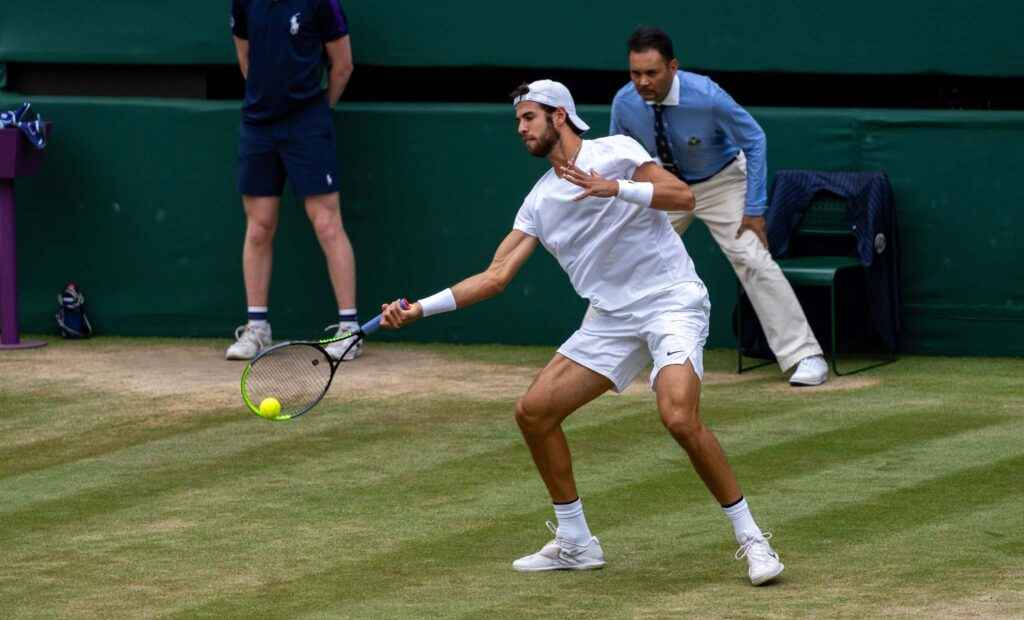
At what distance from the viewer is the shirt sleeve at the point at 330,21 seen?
472 inches

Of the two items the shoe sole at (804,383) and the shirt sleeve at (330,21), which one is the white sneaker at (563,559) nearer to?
the shoe sole at (804,383)

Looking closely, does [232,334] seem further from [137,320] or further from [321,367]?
[321,367]

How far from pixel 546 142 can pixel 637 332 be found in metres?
0.78

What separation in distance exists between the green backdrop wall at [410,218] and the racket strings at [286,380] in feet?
13.2

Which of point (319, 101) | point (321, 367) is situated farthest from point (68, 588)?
point (319, 101)

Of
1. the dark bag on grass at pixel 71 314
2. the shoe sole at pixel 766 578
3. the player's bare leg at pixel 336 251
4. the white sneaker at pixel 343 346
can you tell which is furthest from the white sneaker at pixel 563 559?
the dark bag on grass at pixel 71 314

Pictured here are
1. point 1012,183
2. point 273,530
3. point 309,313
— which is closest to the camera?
point 273,530

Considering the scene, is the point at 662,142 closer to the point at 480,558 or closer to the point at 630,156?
the point at 630,156

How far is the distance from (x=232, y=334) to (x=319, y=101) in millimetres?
1769

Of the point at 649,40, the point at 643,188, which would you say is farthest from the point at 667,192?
the point at 649,40

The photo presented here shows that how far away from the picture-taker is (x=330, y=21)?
12.0 m

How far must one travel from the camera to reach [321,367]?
33.9 ft

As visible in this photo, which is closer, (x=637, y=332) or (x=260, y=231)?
(x=637, y=332)

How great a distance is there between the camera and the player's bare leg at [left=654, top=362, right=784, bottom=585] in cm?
724
